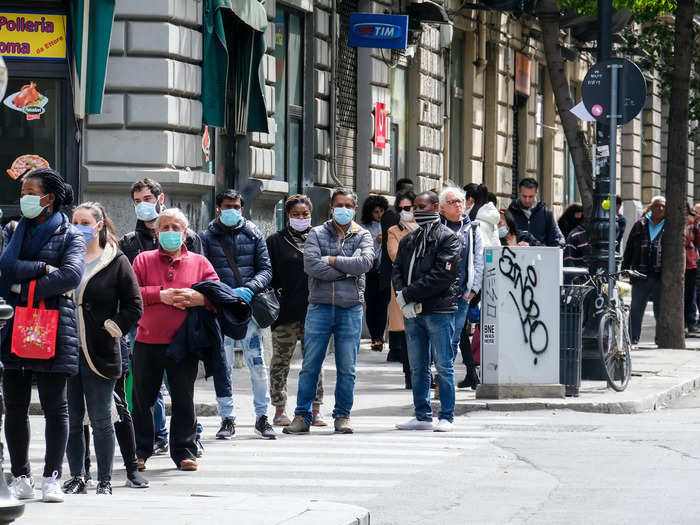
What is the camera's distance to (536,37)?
3294 cm

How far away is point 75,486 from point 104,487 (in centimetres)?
16

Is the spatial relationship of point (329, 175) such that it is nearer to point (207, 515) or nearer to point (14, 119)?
point (14, 119)

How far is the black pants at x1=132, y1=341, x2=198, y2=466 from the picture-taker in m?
10.3

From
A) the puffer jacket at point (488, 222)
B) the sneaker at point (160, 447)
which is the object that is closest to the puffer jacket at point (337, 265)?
the sneaker at point (160, 447)

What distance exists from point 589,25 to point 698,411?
60.7 ft

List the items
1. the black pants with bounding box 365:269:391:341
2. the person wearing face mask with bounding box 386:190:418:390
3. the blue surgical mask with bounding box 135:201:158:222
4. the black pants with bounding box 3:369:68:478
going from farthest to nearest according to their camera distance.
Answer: the black pants with bounding box 365:269:391:341, the person wearing face mask with bounding box 386:190:418:390, the blue surgical mask with bounding box 135:201:158:222, the black pants with bounding box 3:369:68:478

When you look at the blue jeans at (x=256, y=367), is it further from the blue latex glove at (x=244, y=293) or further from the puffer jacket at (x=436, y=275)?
the puffer jacket at (x=436, y=275)

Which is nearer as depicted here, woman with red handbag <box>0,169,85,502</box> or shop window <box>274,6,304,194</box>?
woman with red handbag <box>0,169,85,502</box>

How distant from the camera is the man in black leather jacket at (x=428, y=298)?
40.5ft

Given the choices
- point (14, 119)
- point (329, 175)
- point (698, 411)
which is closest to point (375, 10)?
point (329, 175)

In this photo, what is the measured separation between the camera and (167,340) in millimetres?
10328

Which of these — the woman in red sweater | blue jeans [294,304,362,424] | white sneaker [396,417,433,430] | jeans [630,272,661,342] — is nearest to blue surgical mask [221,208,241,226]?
blue jeans [294,304,362,424]

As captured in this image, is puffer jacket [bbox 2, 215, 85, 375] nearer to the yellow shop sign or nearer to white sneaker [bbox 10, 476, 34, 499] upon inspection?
white sneaker [bbox 10, 476, 34, 499]

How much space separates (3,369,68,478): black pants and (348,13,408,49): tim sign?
13485 millimetres
